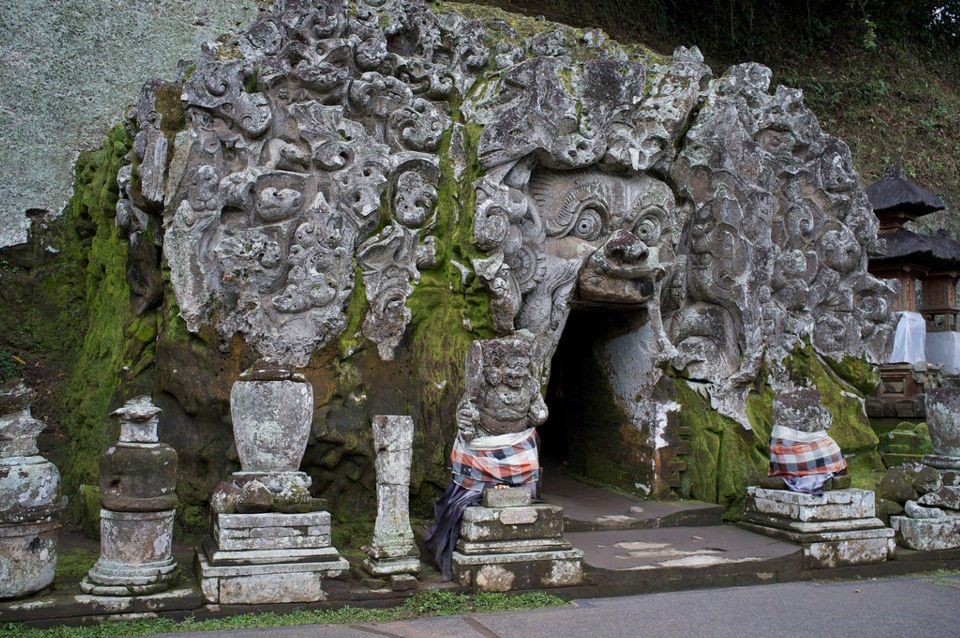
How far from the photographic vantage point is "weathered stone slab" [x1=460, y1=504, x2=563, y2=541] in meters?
6.28

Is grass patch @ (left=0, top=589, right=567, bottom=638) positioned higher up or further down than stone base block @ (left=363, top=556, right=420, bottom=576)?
further down

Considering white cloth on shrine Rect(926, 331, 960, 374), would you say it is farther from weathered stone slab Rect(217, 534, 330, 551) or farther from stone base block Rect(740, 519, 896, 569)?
weathered stone slab Rect(217, 534, 330, 551)

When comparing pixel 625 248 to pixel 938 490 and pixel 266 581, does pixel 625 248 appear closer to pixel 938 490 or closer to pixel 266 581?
pixel 938 490

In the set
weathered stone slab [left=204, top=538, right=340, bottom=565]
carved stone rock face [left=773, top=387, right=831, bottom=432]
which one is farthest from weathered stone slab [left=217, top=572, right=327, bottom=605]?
carved stone rock face [left=773, top=387, right=831, bottom=432]

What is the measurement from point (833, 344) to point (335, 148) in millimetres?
6505

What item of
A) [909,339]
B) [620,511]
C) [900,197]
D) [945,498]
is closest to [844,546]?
[945,498]

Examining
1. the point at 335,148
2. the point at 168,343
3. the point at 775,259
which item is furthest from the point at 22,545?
the point at 775,259

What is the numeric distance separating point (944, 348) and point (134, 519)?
13259 millimetres

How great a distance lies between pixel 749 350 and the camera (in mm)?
9766

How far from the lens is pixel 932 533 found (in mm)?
7711

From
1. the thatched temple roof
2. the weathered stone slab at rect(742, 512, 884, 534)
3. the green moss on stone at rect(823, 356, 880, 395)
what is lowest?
the weathered stone slab at rect(742, 512, 884, 534)

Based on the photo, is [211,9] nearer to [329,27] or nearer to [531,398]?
[329,27]

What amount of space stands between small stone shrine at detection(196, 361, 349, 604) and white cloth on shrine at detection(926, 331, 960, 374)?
38.0 ft

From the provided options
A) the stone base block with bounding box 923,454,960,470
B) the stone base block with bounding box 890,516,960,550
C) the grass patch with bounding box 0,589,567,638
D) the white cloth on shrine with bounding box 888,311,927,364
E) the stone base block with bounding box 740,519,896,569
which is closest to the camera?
the grass patch with bounding box 0,589,567,638
